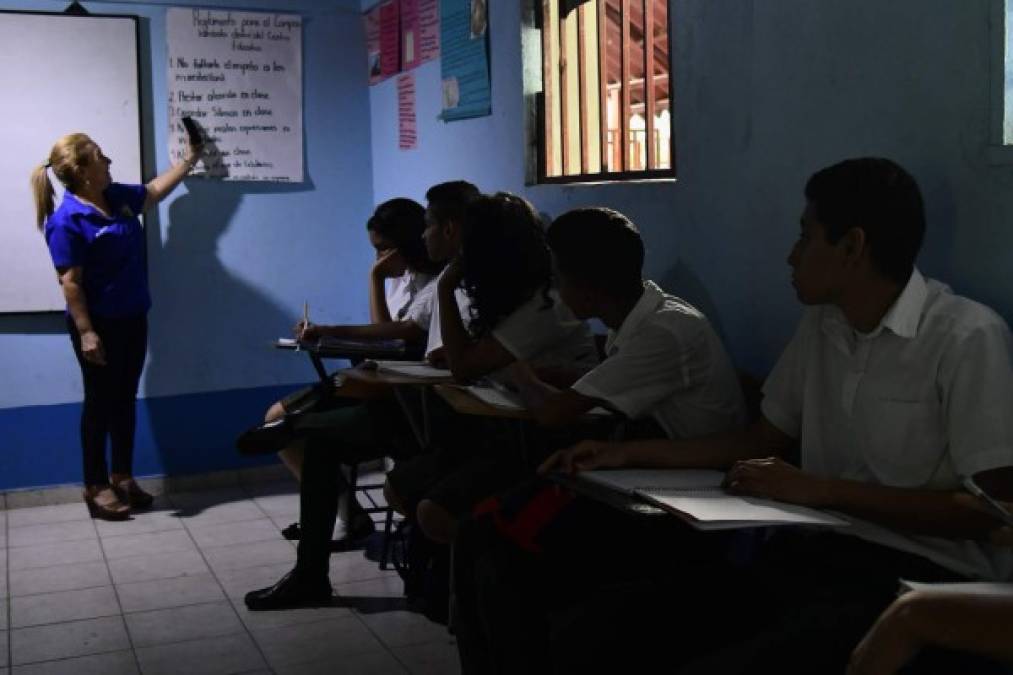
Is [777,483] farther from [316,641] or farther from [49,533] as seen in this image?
[49,533]

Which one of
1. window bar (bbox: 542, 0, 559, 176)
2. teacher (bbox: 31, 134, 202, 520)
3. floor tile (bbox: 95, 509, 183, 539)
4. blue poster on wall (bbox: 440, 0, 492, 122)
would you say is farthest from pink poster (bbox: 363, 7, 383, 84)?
floor tile (bbox: 95, 509, 183, 539)

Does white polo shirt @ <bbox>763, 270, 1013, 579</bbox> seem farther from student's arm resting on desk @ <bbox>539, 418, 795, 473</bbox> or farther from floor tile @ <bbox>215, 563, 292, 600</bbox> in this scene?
floor tile @ <bbox>215, 563, 292, 600</bbox>

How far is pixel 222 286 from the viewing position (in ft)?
18.6

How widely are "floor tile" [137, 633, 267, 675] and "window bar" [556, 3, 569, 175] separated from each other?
179 centimetres

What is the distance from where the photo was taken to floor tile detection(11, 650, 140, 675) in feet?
10.9

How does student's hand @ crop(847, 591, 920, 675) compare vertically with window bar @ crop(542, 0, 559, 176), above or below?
below

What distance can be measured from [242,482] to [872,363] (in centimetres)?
420

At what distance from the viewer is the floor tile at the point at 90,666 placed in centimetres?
332

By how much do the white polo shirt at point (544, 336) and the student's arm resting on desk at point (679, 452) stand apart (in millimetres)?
863

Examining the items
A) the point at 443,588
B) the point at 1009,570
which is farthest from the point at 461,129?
the point at 1009,570

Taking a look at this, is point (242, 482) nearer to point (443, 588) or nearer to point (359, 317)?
point (359, 317)

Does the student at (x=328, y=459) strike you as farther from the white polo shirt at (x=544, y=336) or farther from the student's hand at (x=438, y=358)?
the white polo shirt at (x=544, y=336)

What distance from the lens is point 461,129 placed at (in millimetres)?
4637

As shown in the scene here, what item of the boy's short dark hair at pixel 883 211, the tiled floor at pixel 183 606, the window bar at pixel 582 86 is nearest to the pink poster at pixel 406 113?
the window bar at pixel 582 86
